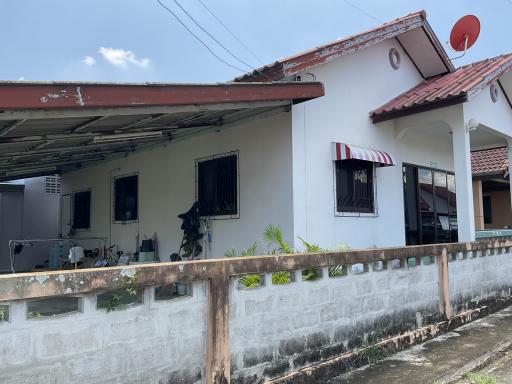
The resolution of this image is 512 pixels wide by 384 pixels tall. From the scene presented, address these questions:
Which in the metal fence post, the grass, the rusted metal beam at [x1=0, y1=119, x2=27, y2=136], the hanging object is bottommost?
the grass

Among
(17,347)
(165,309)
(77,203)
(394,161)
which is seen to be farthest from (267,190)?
(77,203)

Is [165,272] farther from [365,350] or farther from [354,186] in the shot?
[354,186]

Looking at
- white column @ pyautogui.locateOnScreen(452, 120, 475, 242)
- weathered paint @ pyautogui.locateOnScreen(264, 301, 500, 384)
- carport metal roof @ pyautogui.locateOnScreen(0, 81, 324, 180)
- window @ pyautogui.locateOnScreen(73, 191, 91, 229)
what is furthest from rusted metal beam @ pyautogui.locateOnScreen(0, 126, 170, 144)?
white column @ pyautogui.locateOnScreen(452, 120, 475, 242)

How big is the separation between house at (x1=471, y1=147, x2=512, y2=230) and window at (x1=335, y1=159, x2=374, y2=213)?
525cm

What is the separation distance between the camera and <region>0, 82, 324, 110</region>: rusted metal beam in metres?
3.70

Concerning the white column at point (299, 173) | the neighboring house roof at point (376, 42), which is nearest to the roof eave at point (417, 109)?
the neighboring house roof at point (376, 42)

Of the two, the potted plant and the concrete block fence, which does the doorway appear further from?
the potted plant

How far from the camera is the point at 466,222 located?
25.8 feet

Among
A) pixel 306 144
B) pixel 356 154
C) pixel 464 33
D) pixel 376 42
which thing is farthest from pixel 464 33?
pixel 306 144

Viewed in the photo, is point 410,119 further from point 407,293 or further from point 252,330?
point 252,330

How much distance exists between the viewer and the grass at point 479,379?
4445mm

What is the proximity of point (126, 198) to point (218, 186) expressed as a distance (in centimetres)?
305

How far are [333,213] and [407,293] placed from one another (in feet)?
6.15

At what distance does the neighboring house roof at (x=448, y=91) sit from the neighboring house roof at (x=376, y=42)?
2.21ft
